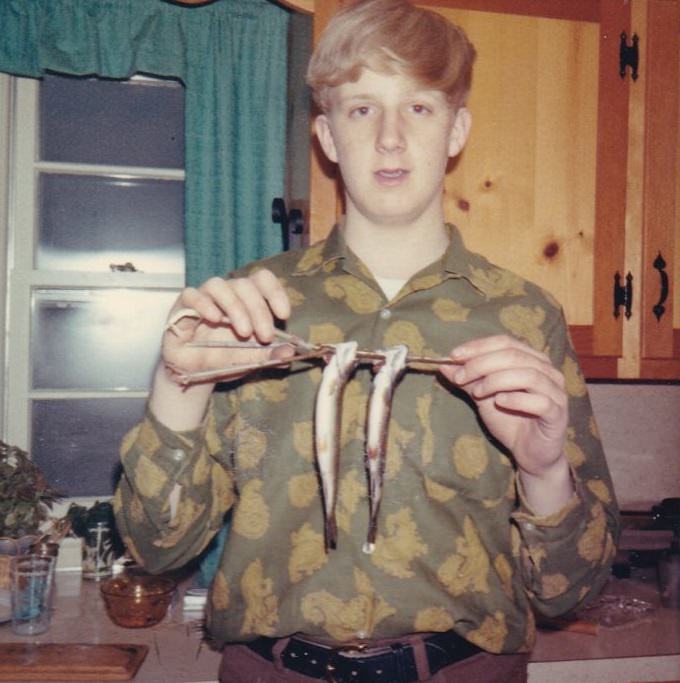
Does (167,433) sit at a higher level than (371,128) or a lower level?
lower

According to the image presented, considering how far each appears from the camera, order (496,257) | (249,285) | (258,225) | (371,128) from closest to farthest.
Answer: (249,285) → (371,128) → (496,257) → (258,225)

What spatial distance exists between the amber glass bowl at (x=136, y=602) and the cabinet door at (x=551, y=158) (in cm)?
116

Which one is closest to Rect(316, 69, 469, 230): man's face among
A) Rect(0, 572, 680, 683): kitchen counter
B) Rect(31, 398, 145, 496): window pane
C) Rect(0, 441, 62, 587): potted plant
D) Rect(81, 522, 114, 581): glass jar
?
Rect(0, 572, 680, 683): kitchen counter

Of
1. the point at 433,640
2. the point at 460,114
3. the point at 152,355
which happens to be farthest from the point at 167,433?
the point at 152,355

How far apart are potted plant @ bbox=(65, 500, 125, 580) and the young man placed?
1.40 metres

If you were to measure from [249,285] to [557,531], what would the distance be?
2.13 feet

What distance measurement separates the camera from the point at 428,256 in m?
1.48

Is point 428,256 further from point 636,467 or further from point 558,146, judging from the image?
point 636,467

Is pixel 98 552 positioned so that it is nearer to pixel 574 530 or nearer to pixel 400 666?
pixel 400 666

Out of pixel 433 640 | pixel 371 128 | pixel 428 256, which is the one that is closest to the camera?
pixel 433 640

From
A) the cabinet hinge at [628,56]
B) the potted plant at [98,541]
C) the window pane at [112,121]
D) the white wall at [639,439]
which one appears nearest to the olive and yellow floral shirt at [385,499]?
the cabinet hinge at [628,56]

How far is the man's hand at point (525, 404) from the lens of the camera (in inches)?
43.6

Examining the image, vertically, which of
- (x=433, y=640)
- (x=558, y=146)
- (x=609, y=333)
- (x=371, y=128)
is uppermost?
(x=558, y=146)

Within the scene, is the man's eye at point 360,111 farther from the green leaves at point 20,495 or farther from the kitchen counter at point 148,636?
the green leaves at point 20,495
